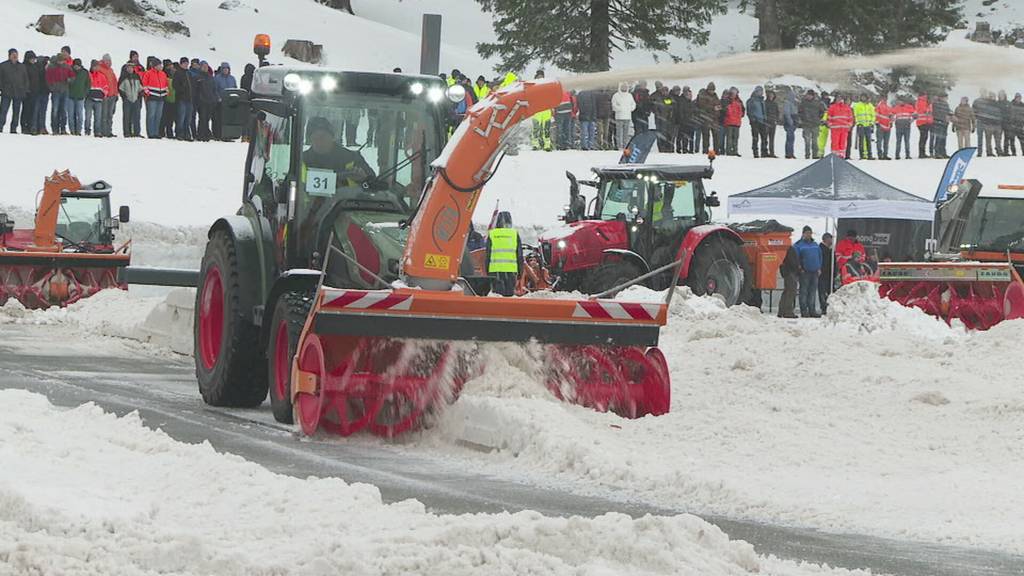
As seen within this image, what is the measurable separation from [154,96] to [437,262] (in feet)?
69.8

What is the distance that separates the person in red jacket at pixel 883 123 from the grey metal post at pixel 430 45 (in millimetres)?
25322

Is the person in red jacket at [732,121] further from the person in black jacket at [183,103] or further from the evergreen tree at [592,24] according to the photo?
the person in black jacket at [183,103]

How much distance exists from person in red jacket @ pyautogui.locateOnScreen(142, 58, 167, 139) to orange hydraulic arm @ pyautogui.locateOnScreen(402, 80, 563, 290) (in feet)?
68.4

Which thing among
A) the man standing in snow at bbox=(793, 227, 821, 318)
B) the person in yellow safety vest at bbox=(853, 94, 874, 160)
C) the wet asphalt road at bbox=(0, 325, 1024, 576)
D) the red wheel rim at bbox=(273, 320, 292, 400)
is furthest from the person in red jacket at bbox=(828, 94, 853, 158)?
the red wheel rim at bbox=(273, 320, 292, 400)

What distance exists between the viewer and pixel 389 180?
1086 cm

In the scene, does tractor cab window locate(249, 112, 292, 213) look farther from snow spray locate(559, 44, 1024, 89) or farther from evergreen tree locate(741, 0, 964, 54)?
evergreen tree locate(741, 0, 964, 54)

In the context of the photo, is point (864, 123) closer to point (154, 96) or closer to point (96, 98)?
point (154, 96)

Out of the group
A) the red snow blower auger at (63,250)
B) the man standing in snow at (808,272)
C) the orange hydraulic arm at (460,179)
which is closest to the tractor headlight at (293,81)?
the orange hydraulic arm at (460,179)

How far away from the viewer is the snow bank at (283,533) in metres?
5.48

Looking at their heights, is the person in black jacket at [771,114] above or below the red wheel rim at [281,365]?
above

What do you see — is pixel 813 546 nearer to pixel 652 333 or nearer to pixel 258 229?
pixel 652 333

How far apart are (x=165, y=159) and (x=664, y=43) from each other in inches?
653

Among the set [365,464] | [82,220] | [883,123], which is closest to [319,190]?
[365,464]

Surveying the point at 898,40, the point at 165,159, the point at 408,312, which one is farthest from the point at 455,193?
the point at 898,40
